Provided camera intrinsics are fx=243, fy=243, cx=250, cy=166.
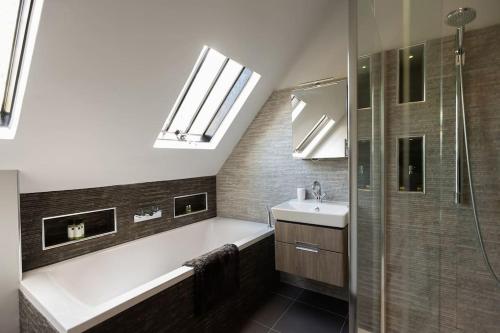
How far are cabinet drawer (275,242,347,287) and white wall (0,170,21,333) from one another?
1986mm

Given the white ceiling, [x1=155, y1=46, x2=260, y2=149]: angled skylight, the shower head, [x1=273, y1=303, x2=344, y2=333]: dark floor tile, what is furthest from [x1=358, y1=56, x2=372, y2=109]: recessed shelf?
[x1=273, y1=303, x2=344, y2=333]: dark floor tile

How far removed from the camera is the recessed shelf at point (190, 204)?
9.83 feet

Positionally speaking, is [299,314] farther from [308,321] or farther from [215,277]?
[215,277]

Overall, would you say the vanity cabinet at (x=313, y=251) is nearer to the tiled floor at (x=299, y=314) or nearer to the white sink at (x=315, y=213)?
the white sink at (x=315, y=213)

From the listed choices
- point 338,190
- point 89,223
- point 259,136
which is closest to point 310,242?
point 338,190

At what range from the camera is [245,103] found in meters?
2.65

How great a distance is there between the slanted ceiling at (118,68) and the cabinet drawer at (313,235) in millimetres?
1414

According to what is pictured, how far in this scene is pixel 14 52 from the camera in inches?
53.7

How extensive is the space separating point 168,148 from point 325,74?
5.71 feet

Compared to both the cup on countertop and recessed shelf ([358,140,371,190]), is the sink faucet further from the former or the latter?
recessed shelf ([358,140,371,190])

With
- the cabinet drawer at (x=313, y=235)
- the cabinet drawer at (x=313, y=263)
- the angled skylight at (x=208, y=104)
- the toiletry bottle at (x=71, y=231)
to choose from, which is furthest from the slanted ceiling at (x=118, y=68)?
the cabinet drawer at (x=313, y=263)

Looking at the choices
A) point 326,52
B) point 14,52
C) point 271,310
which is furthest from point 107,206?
point 326,52

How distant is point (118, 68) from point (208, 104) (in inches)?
48.4

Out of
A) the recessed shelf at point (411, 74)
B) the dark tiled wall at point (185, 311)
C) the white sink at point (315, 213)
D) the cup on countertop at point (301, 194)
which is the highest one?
the recessed shelf at point (411, 74)
